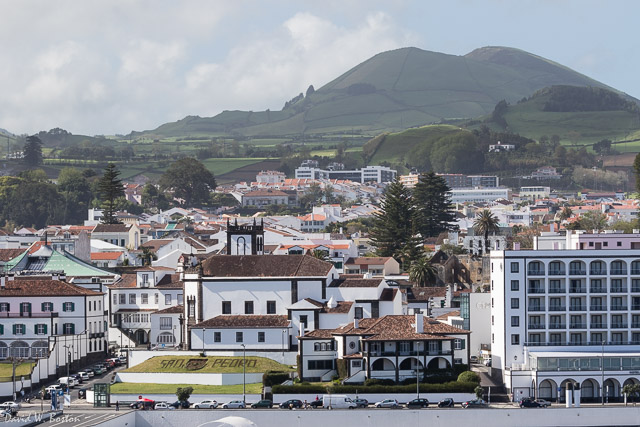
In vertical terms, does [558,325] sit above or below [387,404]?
above

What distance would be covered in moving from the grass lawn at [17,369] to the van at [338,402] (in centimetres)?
2356

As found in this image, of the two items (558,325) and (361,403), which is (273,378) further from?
(558,325)

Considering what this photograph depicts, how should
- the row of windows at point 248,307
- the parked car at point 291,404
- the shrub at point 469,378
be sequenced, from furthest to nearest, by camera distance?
the row of windows at point 248,307
the shrub at point 469,378
the parked car at point 291,404

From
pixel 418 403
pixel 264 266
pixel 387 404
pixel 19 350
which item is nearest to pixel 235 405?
pixel 387 404

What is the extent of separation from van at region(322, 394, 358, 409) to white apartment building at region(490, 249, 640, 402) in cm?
1316

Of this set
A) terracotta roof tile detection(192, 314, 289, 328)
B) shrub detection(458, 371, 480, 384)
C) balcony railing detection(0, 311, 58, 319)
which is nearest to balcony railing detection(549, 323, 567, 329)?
shrub detection(458, 371, 480, 384)

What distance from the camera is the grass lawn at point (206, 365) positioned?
348ft

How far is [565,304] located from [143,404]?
31.7 meters

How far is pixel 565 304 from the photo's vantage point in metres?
107

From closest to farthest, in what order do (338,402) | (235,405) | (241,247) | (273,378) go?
Answer: (338,402)
(235,405)
(273,378)
(241,247)

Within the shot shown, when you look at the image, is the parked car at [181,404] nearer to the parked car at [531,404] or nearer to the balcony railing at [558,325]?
the parked car at [531,404]

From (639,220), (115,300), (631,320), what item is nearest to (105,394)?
(115,300)

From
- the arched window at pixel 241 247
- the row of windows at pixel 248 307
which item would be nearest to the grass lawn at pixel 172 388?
the row of windows at pixel 248 307

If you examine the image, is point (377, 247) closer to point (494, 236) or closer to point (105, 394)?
point (494, 236)
